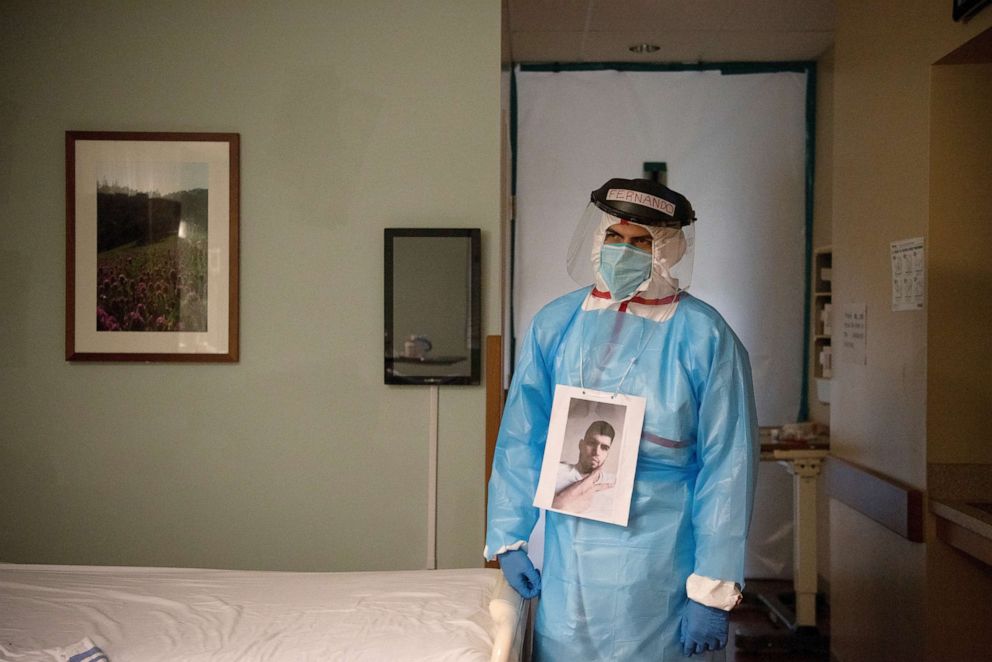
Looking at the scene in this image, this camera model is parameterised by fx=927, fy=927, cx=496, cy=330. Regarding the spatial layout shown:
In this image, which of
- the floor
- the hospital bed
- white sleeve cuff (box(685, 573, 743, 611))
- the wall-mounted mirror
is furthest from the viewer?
the floor

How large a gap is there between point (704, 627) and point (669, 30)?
9.66 ft

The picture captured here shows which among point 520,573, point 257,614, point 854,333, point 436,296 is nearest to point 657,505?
point 520,573

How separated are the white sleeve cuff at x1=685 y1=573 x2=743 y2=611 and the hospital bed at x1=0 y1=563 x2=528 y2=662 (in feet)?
1.17

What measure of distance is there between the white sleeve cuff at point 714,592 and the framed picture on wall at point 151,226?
5.19 feet

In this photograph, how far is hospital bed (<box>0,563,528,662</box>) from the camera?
6.11 ft

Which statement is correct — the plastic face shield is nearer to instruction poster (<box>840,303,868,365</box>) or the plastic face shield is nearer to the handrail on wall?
the handrail on wall

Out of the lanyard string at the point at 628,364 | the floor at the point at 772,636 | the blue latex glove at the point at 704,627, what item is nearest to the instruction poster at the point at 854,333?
the floor at the point at 772,636

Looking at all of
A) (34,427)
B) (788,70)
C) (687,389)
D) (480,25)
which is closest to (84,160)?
(34,427)

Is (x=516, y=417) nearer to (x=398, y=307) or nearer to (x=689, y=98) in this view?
(x=398, y=307)

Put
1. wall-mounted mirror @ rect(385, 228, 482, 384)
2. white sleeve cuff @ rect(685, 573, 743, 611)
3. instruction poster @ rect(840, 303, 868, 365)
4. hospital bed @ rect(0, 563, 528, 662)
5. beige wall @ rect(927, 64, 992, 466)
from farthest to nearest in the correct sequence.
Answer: instruction poster @ rect(840, 303, 868, 365) < wall-mounted mirror @ rect(385, 228, 482, 384) < beige wall @ rect(927, 64, 992, 466) < hospital bed @ rect(0, 563, 528, 662) < white sleeve cuff @ rect(685, 573, 743, 611)

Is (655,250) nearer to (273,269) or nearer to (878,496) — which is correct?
(273,269)

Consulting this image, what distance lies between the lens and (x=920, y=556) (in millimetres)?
2617

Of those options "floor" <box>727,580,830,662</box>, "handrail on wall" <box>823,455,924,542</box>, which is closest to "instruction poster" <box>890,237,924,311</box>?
"handrail on wall" <box>823,455,924,542</box>

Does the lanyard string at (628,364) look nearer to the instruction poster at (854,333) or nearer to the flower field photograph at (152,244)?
the flower field photograph at (152,244)
